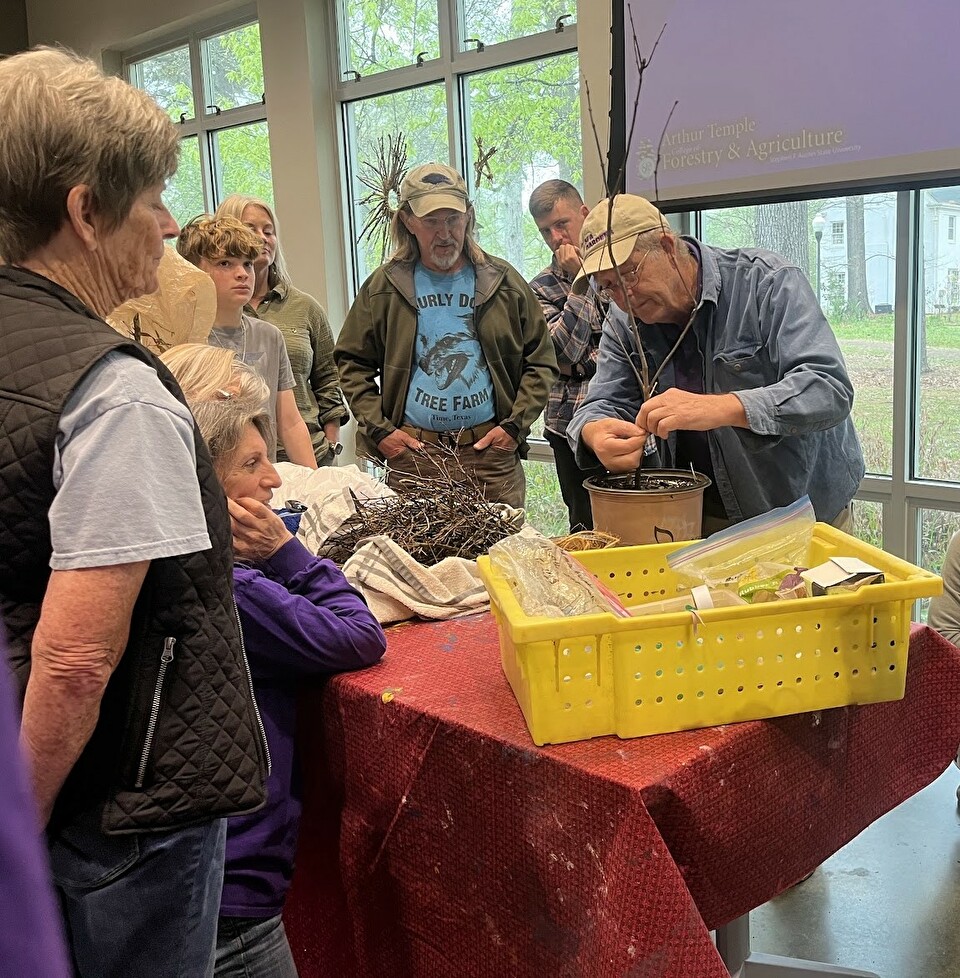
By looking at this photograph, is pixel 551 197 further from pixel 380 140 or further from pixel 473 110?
pixel 380 140

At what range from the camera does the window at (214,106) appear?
20.2 feet

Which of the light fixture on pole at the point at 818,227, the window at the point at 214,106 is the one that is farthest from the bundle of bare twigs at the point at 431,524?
the window at the point at 214,106

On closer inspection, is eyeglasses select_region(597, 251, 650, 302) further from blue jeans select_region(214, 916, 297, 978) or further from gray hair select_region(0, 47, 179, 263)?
blue jeans select_region(214, 916, 297, 978)

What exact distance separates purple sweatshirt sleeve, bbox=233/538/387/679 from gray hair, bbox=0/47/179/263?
0.54 m

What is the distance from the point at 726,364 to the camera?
2150 millimetres

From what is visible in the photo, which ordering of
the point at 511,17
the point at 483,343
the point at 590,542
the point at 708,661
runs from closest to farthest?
the point at 708,661, the point at 590,542, the point at 483,343, the point at 511,17

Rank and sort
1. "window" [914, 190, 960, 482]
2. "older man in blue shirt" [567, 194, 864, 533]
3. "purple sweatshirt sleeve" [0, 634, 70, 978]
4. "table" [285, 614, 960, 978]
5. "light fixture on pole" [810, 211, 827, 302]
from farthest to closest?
"light fixture on pole" [810, 211, 827, 302], "window" [914, 190, 960, 482], "older man in blue shirt" [567, 194, 864, 533], "table" [285, 614, 960, 978], "purple sweatshirt sleeve" [0, 634, 70, 978]

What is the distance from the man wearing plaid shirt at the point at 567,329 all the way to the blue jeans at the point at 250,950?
2244 mm

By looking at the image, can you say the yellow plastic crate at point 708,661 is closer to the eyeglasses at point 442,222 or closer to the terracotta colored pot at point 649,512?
the terracotta colored pot at point 649,512

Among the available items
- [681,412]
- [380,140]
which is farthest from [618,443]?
[380,140]

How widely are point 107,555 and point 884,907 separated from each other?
6.44ft

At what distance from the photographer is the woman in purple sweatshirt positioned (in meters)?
1.35

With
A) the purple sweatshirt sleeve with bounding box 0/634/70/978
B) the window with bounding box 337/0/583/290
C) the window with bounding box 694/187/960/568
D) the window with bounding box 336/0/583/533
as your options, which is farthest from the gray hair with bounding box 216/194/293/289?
the purple sweatshirt sleeve with bounding box 0/634/70/978

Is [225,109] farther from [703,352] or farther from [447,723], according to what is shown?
[447,723]
